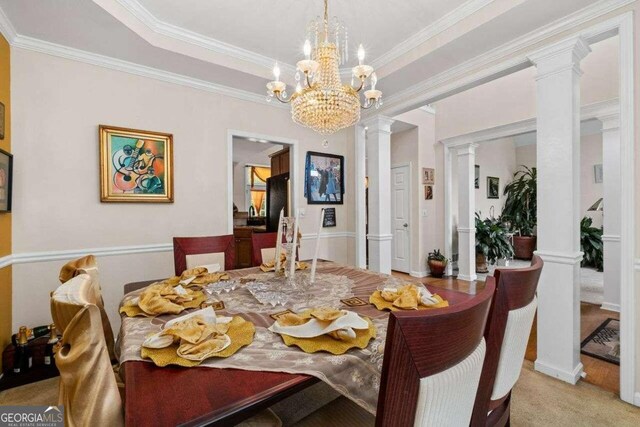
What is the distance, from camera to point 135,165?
2688 mm

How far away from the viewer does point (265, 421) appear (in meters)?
1.00

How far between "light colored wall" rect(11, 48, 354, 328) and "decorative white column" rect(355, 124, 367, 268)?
1.42 meters

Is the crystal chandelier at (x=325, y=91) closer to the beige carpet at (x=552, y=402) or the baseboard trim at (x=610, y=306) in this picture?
the beige carpet at (x=552, y=402)

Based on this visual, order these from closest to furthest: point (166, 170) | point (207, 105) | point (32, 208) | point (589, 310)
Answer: point (32, 208) → point (166, 170) → point (207, 105) → point (589, 310)

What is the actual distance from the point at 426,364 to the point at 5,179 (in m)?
2.89

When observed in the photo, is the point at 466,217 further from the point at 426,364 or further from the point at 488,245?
the point at 426,364

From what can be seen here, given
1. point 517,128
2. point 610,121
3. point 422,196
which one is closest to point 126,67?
point 422,196

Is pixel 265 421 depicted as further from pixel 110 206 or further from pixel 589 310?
pixel 589 310

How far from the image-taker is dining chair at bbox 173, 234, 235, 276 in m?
2.16

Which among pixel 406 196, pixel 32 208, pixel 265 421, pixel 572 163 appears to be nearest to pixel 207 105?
pixel 32 208

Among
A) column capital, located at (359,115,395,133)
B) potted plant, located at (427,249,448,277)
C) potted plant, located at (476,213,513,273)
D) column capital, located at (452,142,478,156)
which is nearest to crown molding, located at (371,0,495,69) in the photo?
column capital, located at (359,115,395,133)

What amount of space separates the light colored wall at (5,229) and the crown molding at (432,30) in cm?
300

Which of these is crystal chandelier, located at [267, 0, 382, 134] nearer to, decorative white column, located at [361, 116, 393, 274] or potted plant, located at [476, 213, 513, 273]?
decorative white column, located at [361, 116, 393, 274]

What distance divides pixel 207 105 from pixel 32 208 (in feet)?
5.74
